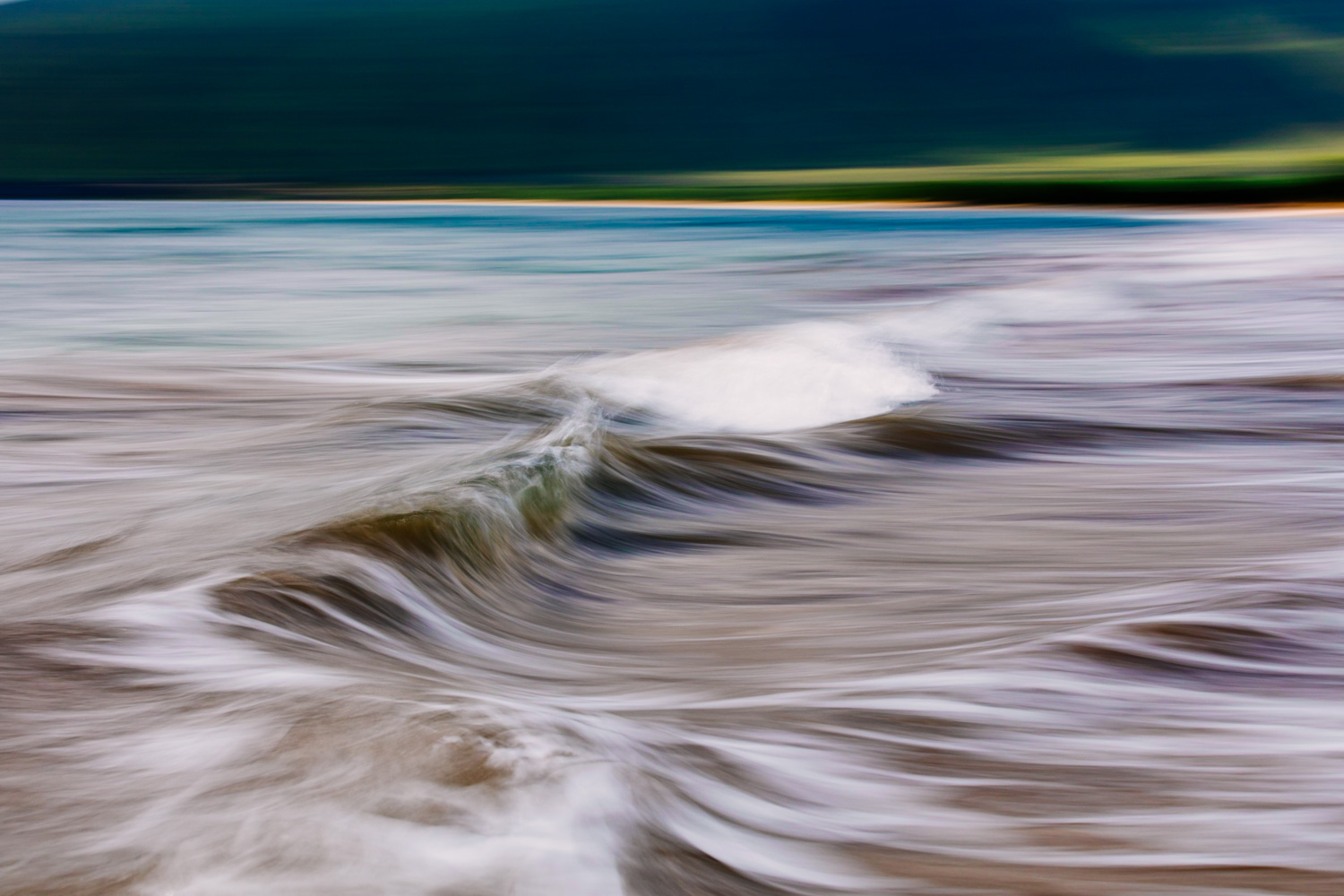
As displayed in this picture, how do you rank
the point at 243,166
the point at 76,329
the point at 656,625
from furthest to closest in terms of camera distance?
the point at 243,166, the point at 76,329, the point at 656,625

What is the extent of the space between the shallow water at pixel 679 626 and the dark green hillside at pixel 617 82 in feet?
135

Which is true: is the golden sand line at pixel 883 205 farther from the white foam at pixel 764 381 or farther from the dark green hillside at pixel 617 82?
the white foam at pixel 764 381

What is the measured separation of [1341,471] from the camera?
3148 millimetres

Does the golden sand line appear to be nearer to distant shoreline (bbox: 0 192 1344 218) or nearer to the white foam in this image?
distant shoreline (bbox: 0 192 1344 218)

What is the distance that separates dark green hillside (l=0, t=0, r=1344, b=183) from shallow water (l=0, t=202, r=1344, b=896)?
41.0 meters

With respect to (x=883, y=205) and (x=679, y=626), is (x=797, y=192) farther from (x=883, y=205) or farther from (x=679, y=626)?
(x=679, y=626)

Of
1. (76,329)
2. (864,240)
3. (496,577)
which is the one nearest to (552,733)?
(496,577)

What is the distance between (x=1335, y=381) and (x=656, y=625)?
143 inches

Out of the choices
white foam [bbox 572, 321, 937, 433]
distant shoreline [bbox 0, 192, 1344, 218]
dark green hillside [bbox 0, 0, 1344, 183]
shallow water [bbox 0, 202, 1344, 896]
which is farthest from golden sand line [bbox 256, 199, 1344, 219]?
shallow water [bbox 0, 202, 1344, 896]

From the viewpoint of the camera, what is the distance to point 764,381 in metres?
4.80

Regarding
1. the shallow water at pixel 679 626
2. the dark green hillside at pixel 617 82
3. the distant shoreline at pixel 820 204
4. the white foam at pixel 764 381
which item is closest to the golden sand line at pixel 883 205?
the distant shoreline at pixel 820 204

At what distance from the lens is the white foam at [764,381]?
411 cm

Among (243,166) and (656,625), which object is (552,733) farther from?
(243,166)

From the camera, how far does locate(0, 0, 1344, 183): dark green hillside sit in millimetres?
46156
